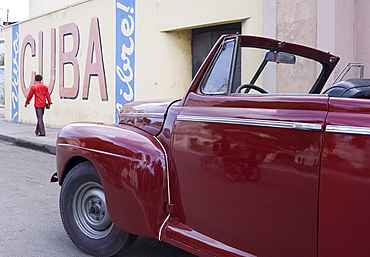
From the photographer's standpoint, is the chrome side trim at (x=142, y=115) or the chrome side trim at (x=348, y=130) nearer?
the chrome side trim at (x=348, y=130)

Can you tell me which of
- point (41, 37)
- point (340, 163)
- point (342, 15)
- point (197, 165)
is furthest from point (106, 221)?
point (41, 37)

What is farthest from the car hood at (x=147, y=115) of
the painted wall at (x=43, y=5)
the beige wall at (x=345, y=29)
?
the painted wall at (x=43, y=5)

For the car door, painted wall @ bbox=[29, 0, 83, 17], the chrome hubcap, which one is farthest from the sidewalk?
painted wall @ bbox=[29, 0, 83, 17]

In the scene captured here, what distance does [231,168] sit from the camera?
9.69 feet

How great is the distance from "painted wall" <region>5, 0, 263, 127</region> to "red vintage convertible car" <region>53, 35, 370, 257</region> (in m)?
5.85

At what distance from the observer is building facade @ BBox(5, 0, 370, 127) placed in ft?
25.9

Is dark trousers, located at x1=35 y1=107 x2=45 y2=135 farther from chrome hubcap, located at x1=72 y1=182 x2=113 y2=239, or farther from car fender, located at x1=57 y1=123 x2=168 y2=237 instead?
car fender, located at x1=57 y1=123 x2=168 y2=237

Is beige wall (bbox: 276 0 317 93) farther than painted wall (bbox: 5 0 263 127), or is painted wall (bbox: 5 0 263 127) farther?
painted wall (bbox: 5 0 263 127)

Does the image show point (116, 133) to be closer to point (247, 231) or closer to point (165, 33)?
point (247, 231)

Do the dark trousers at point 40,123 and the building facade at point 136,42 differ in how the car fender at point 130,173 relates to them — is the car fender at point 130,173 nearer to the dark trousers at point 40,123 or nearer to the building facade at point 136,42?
the building facade at point 136,42

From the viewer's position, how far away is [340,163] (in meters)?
2.43

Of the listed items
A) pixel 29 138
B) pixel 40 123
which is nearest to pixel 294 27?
pixel 29 138

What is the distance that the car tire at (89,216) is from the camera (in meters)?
3.72

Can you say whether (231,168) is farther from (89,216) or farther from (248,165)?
(89,216)
